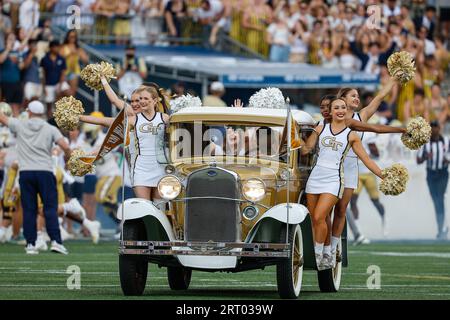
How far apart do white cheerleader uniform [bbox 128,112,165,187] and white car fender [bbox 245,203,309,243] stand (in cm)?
161

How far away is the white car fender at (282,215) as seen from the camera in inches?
588

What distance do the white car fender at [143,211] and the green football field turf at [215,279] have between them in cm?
73

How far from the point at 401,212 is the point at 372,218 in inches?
22.2

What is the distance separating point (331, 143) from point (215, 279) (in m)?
3.02

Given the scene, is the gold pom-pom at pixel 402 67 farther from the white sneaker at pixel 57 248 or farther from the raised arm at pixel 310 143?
the white sneaker at pixel 57 248

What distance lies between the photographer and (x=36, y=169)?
910 inches

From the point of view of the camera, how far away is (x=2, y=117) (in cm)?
2173

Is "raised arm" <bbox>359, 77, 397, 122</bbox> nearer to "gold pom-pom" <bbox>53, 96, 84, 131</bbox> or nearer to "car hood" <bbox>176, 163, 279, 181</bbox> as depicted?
A: "car hood" <bbox>176, 163, 279, 181</bbox>

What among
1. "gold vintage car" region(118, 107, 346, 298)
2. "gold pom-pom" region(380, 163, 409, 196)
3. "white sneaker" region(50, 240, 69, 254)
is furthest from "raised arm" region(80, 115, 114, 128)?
"white sneaker" region(50, 240, 69, 254)

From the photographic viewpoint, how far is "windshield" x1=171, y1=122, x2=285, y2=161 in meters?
16.1

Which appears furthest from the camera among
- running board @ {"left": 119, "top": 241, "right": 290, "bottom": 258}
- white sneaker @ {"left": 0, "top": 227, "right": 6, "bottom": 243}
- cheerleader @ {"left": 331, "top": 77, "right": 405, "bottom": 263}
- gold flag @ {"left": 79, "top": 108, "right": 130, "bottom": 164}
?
white sneaker @ {"left": 0, "top": 227, "right": 6, "bottom": 243}

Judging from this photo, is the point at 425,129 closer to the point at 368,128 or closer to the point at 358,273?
the point at 368,128

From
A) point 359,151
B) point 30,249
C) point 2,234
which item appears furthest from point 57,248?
point 359,151

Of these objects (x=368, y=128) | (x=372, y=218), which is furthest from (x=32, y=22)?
(x=368, y=128)
